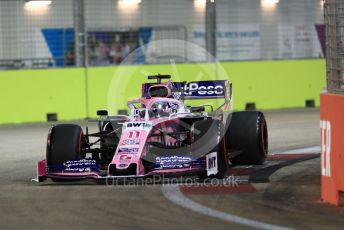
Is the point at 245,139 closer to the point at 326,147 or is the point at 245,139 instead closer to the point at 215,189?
the point at 215,189

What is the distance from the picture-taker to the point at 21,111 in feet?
71.5

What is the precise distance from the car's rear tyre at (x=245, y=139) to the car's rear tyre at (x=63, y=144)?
2102 millimetres

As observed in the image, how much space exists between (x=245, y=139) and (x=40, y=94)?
35.3ft

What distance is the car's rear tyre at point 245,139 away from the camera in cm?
1213

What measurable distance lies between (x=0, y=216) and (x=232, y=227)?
2394 mm

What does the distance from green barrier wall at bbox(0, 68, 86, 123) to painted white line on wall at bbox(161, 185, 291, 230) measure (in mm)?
11892

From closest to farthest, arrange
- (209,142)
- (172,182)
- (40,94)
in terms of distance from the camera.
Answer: (172,182) < (209,142) < (40,94)

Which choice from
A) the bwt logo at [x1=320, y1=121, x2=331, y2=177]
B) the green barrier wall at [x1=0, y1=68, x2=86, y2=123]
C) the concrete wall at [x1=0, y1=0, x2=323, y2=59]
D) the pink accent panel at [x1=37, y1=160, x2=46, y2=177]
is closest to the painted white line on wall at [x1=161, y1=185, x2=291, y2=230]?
the bwt logo at [x1=320, y1=121, x2=331, y2=177]

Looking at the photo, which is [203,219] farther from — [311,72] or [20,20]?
[311,72]

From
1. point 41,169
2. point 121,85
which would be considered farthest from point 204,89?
point 121,85

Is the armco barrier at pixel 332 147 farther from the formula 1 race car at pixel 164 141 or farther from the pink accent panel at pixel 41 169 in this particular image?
the pink accent panel at pixel 41 169

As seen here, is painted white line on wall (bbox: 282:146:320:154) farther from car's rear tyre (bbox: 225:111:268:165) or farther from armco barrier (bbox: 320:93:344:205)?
armco barrier (bbox: 320:93:344:205)

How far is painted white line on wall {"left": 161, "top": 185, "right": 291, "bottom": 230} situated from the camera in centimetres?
789

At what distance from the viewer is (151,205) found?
30.1ft
